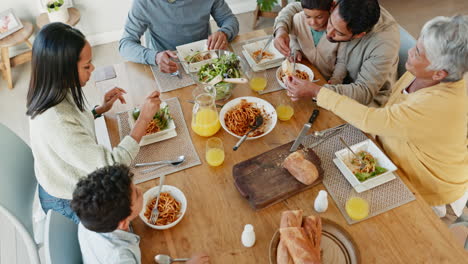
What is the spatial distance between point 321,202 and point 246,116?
1.91 ft

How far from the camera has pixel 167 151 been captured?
1.66 metres

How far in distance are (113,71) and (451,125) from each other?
68.4 inches

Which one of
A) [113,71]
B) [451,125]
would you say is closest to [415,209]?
[451,125]

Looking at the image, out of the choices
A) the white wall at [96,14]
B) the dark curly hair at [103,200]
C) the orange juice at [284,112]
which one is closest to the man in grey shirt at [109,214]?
the dark curly hair at [103,200]

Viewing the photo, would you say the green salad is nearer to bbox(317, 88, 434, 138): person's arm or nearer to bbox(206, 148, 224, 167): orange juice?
bbox(206, 148, 224, 167): orange juice

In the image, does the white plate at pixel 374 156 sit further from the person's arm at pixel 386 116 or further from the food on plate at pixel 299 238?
the food on plate at pixel 299 238

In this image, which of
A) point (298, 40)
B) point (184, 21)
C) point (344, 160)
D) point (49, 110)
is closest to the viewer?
point (49, 110)

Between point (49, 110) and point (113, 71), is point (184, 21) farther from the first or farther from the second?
point (49, 110)

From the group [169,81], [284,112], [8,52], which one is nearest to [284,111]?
[284,112]

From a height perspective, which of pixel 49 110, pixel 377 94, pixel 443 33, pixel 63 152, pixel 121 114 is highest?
pixel 443 33

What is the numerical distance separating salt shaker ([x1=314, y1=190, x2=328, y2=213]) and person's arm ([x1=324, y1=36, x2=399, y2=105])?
2.13 ft

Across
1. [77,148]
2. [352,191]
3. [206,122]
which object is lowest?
[352,191]

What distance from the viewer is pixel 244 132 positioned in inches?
67.9

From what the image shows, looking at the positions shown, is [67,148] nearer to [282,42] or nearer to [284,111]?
[284,111]
